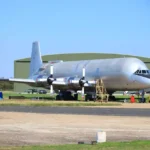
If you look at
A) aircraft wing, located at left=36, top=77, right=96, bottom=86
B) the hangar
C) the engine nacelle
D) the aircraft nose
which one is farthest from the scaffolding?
the hangar

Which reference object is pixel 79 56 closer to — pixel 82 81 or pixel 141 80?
pixel 82 81

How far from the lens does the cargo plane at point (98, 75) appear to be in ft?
184

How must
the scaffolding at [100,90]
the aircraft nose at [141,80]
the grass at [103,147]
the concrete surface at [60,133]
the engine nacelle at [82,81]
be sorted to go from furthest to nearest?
the engine nacelle at [82,81] → the scaffolding at [100,90] → the aircraft nose at [141,80] → the concrete surface at [60,133] → the grass at [103,147]

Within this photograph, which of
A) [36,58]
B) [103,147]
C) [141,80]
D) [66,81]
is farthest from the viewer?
[36,58]

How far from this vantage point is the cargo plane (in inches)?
2212

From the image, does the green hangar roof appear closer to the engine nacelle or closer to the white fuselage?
the white fuselage

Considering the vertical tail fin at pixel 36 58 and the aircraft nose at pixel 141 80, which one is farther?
the vertical tail fin at pixel 36 58

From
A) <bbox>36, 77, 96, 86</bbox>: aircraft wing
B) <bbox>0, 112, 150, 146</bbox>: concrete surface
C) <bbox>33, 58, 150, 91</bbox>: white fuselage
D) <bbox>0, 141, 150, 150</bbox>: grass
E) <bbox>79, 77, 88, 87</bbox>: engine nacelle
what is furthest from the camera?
<bbox>36, 77, 96, 86</bbox>: aircraft wing

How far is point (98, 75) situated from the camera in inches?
2345

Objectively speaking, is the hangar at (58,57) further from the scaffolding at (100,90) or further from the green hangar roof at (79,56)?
the scaffolding at (100,90)

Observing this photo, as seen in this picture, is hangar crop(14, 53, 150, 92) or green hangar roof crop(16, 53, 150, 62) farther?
green hangar roof crop(16, 53, 150, 62)

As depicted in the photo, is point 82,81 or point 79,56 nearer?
point 82,81

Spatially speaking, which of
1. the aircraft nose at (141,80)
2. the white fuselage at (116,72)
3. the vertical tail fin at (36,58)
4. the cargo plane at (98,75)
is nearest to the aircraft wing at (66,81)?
the cargo plane at (98,75)

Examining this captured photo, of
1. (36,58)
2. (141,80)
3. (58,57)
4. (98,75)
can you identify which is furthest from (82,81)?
(58,57)
